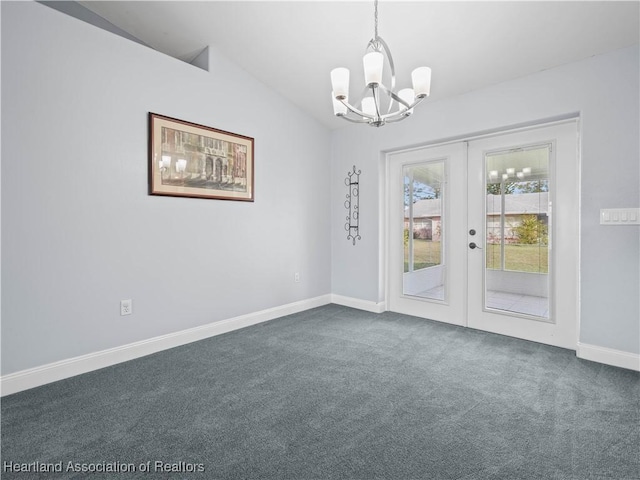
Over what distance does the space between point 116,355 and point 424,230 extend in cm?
324

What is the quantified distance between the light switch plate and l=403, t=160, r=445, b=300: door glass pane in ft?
4.61

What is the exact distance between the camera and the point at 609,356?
2.61 metres

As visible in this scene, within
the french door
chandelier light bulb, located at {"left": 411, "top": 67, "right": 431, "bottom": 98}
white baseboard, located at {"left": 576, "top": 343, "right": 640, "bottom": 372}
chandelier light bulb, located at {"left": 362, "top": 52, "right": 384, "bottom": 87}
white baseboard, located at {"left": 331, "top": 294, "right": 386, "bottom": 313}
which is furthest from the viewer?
white baseboard, located at {"left": 331, "top": 294, "right": 386, "bottom": 313}

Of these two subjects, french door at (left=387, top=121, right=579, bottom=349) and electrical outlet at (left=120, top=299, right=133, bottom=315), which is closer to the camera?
electrical outlet at (left=120, top=299, right=133, bottom=315)

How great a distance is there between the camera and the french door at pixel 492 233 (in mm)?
2975

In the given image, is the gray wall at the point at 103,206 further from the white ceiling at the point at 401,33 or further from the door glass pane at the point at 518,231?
the door glass pane at the point at 518,231

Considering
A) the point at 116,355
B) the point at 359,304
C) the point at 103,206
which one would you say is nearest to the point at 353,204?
the point at 359,304

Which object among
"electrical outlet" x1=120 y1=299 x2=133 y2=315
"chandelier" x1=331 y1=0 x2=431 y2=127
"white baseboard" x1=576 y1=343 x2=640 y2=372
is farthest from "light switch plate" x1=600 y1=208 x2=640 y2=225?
"electrical outlet" x1=120 y1=299 x2=133 y2=315

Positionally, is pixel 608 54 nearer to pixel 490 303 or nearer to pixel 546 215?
pixel 546 215

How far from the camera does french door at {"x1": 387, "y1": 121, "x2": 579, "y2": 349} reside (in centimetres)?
297

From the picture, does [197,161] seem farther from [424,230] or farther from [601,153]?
[601,153]

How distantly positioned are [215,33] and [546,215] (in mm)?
3438

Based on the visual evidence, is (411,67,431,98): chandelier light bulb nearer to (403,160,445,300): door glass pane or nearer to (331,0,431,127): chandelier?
(331,0,431,127): chandelier

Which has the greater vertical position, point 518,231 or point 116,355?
point 518,231
